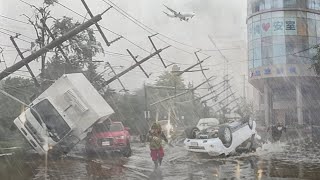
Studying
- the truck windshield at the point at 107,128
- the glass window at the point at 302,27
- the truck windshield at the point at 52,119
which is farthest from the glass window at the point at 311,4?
the truck windshield at the point at 52,119

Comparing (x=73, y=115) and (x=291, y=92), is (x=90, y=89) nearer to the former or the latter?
(x=73, y=115)

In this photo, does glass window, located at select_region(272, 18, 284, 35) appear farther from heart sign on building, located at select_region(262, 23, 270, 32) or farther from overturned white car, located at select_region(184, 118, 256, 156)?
overturned white car, located at select_region(184, 118, 256, 156)

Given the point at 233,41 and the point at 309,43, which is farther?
the point at 233,41

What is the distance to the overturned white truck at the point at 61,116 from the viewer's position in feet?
36.9

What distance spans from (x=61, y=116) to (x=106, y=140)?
2148 mm

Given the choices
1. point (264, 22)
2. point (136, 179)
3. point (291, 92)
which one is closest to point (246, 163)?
point (136, 179)

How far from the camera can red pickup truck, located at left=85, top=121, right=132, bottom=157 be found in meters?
12.8

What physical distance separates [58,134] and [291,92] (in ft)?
136

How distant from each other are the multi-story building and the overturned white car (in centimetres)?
3012

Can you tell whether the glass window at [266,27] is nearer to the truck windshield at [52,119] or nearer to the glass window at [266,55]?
the glass window at [266,55]

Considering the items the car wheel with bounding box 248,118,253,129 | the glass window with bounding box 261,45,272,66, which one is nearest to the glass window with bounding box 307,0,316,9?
the glass window with bounding box 261,45,272,66

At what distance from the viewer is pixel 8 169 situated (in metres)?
9.16

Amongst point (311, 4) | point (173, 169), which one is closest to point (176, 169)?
point (173, 169)

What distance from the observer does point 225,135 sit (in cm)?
1198
